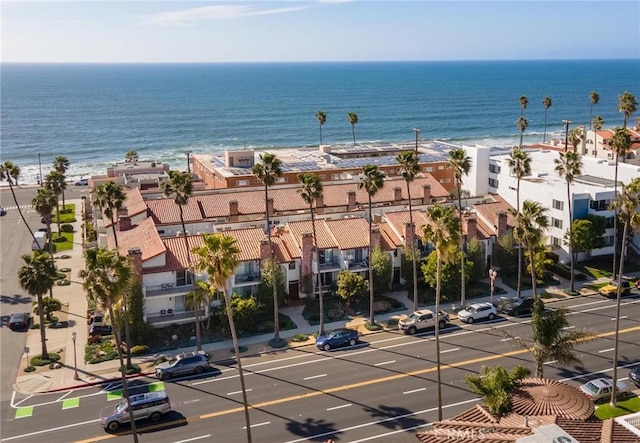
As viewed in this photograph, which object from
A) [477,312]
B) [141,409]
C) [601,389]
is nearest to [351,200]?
[477,312]

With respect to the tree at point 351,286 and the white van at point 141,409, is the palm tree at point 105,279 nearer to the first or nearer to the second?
the white van at point 141,409

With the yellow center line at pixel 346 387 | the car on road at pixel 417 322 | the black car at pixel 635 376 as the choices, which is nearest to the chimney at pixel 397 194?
the car on road at pixel 417 322

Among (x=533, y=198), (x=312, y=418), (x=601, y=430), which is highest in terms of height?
(x=533, y=198)

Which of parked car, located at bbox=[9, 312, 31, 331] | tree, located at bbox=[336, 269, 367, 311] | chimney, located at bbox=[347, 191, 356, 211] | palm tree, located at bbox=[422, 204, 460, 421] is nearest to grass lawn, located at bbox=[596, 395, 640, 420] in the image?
palm tree, located at bbox=[422, 204, 460, 421]

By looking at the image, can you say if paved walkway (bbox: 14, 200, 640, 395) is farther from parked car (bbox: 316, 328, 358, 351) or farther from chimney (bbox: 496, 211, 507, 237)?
chimney (bbox: 496, 211, 507, 237)

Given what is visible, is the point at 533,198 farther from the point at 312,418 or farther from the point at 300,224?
the point at 312,418

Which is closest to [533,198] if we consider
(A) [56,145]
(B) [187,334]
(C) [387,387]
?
(C) [387,387]
